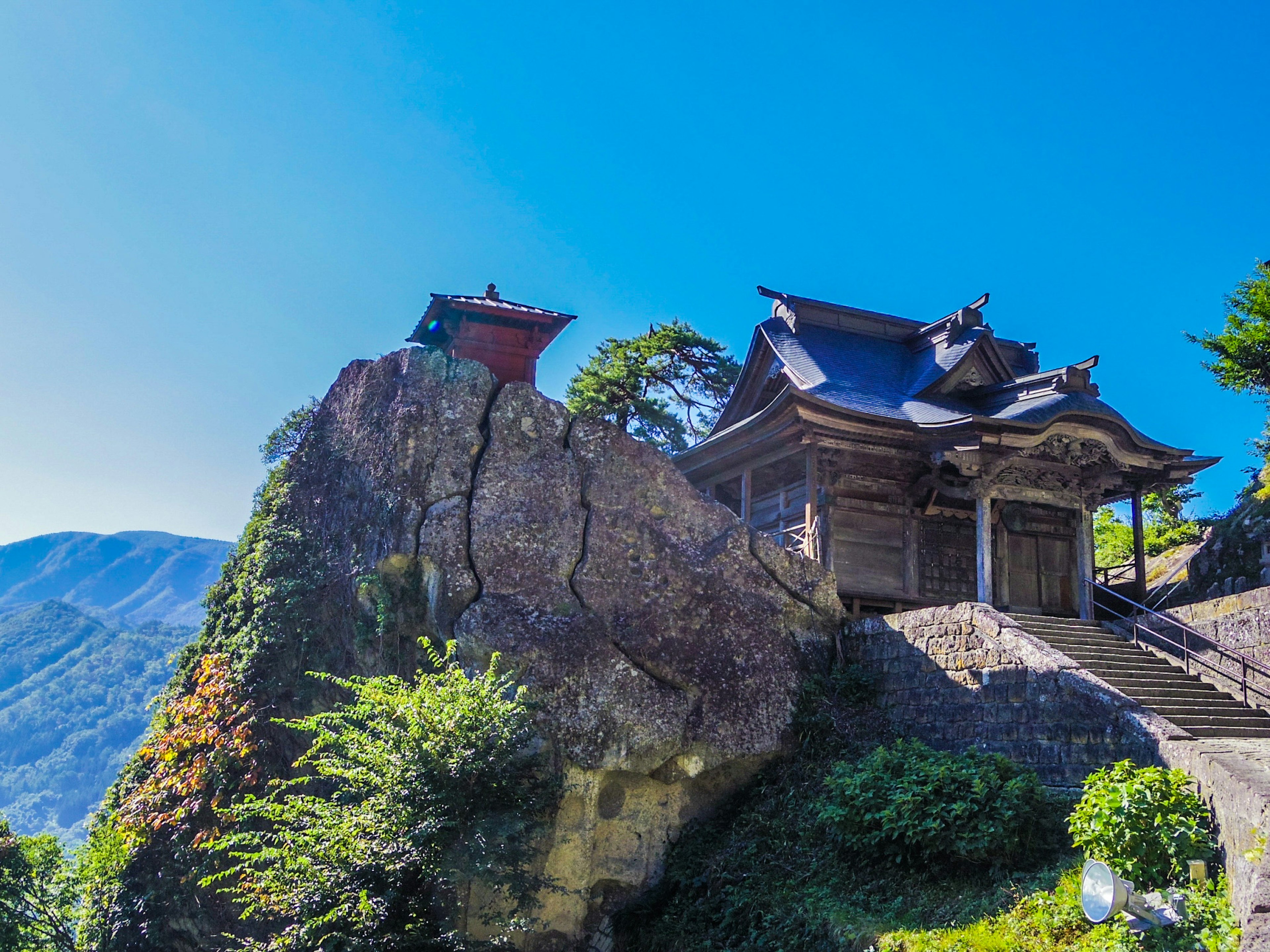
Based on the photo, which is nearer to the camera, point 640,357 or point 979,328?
point 979,328

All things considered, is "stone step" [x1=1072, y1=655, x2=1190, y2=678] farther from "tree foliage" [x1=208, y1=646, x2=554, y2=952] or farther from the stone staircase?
"tree foliage" [x1=208, y1=646, x2=554, y2=952]

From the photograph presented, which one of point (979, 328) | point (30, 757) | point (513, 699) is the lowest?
point (30, 757)

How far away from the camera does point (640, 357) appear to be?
1153 inches

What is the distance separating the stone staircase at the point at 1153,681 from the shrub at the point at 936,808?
207 cm

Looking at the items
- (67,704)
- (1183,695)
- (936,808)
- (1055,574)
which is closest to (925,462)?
(1055,574)

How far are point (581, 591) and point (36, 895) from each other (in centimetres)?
934

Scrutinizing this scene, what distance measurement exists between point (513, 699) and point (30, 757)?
107661mm

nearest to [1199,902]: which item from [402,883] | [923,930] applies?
[923,930]

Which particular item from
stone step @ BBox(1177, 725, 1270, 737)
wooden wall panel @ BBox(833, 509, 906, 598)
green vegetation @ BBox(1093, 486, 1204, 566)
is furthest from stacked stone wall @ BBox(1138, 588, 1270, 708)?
green vegetation @ BBox(1093, 486, 1204, 566)

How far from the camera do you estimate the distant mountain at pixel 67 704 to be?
93.2m

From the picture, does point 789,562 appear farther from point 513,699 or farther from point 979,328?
point 979,328

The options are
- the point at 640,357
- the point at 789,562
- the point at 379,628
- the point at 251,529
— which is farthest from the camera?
the point at 640,357

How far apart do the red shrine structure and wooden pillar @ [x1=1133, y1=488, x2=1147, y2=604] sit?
37.0ft

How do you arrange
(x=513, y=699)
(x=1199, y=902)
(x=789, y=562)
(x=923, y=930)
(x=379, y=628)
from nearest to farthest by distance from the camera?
1. (x=1199, y=902)
2. (x=923, y=930)
3. (x=513, y=699)
4. (x=379, y=628)
5. (x=789, y=562)
